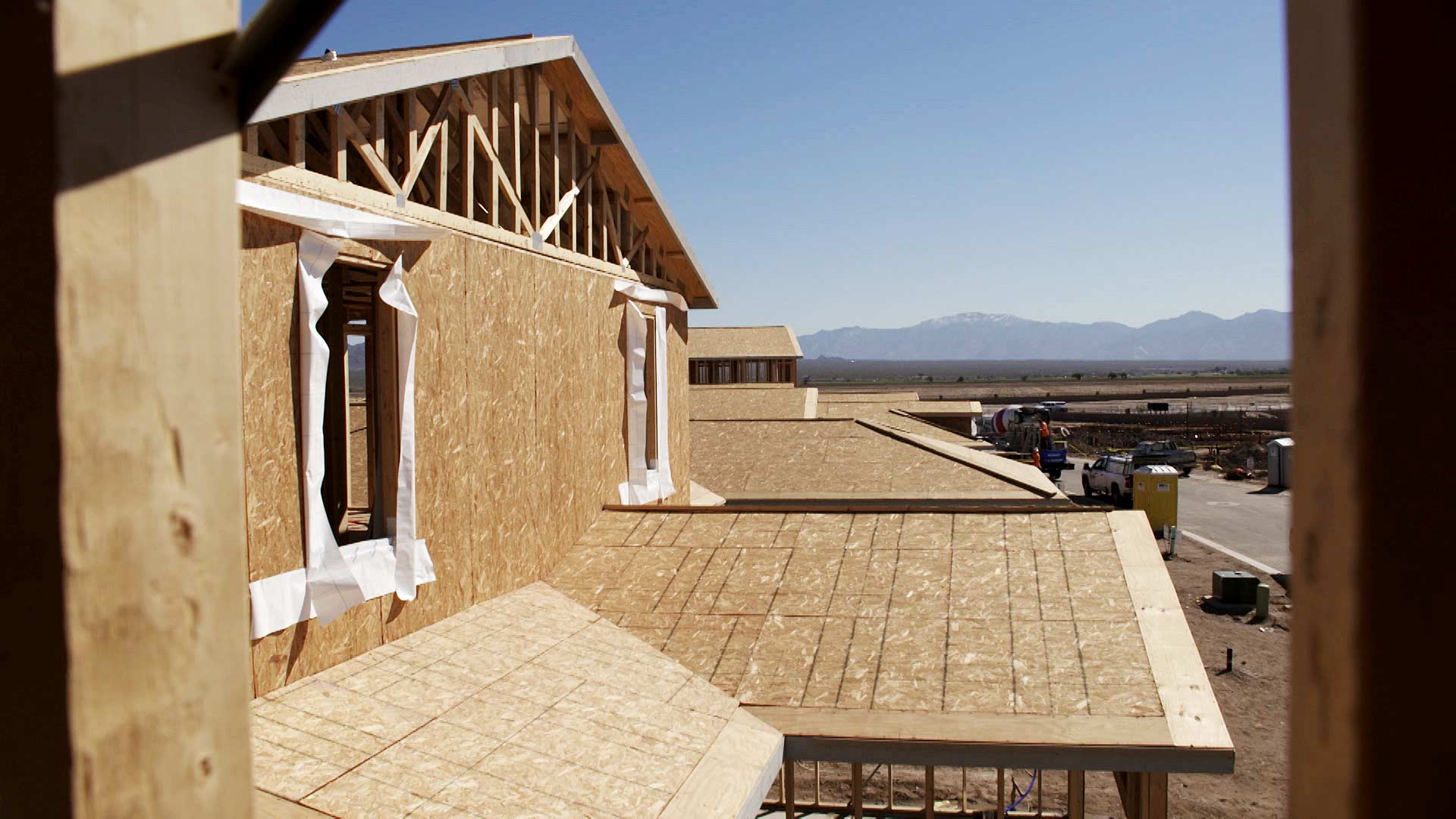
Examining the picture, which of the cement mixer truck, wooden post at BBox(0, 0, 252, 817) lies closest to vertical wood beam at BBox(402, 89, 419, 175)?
wooden post at BBox(0, 0, 252, 817)

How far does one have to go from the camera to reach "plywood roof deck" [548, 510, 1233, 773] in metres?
6.64

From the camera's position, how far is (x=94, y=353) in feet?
4.85

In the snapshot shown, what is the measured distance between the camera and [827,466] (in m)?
17.9

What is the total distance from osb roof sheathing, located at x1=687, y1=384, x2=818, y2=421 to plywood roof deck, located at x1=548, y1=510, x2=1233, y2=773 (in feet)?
48.6

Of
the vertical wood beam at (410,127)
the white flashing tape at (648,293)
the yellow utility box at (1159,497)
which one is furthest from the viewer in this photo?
the yellow utility box at (1159,497)

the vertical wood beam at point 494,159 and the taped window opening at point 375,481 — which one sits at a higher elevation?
the vertical wood beam at point 494,159

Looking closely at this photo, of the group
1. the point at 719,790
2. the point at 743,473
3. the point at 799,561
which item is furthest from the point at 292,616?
the point at 743,473

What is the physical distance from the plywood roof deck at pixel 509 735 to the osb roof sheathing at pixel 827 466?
8596 mm

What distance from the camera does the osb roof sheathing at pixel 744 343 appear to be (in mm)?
38531

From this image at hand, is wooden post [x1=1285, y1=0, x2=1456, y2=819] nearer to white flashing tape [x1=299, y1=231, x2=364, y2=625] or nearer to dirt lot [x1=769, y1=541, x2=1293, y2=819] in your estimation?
white flashing tape [x1=299, y1=231, x2=364, y2=625]

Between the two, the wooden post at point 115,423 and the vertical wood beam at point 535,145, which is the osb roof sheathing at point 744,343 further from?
the wooden post at point 115,423

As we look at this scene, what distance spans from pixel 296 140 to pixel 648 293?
23.5ft

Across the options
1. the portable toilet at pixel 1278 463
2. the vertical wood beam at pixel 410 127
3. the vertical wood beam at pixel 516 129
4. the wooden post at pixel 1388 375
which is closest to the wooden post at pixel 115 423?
the wooden post at pixel 1388 375

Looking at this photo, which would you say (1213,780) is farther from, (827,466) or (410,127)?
(410,127)
